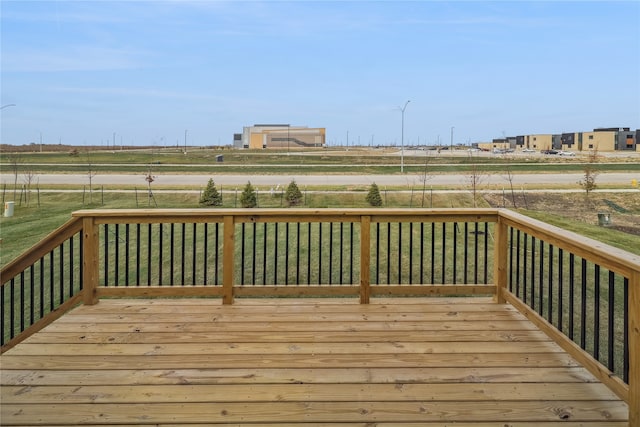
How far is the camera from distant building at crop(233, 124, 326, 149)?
61.6 meters

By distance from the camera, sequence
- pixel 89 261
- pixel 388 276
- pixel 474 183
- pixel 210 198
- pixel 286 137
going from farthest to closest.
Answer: pixel 286 137, pixel 474 183, pixel 210 198, pixel 388 276, pixel 89 261

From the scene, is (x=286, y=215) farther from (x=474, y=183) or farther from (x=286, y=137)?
(x=286, y=137)

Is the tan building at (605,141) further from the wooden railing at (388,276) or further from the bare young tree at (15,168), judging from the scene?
the bare young tree at (15,168)

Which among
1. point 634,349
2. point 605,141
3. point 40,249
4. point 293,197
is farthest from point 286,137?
point 634,349

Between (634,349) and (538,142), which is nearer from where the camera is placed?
(634,349)

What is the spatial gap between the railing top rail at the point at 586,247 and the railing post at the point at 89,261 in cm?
320

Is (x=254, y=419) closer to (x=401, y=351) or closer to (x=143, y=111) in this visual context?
(x=401, y=351)

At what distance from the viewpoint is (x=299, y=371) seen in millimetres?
2168

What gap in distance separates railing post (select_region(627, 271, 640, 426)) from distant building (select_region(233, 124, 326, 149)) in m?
58.9

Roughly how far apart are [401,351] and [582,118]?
63.0 feet

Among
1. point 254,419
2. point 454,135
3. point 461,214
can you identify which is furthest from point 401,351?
point 454,135

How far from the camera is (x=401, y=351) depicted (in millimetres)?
2422

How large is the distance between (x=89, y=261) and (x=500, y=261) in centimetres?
325

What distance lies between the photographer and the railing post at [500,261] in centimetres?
337
